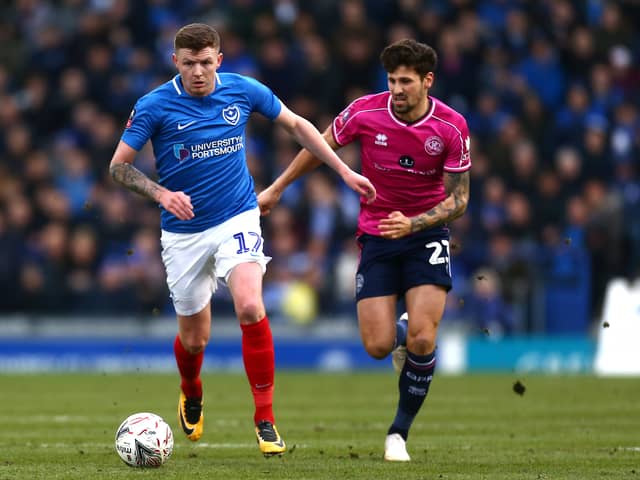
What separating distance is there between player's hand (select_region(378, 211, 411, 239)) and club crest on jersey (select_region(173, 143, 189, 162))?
4.44 ft

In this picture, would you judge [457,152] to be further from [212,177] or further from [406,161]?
[212,177]

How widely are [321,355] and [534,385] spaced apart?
16.3 feet

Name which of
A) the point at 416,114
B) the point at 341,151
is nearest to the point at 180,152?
the point at 416,114

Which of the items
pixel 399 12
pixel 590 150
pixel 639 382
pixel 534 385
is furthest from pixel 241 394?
pixel 399 12

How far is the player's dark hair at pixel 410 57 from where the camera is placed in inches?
353

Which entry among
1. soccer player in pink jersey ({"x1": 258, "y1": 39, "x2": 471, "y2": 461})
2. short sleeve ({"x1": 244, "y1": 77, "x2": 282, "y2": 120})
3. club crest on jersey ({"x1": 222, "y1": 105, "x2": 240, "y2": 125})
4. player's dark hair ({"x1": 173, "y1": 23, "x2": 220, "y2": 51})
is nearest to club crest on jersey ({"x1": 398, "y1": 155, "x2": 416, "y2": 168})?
soccer player in pink jersey ({"x1": 258, "y1": 39, "x2": 471, "y2": 461})

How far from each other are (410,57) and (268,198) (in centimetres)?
145

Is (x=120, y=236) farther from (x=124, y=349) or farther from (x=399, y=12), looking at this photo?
(x=399, y=12)

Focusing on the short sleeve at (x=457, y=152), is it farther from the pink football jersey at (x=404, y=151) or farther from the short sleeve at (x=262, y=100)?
the short sleeve at (x=262, y=100)

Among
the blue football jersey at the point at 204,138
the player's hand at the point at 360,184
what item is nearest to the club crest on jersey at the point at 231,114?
the blue football jersey at the point at 204,138

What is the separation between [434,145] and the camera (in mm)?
9242

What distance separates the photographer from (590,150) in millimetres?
20922

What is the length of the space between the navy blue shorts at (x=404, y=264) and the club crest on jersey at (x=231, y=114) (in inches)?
49.2

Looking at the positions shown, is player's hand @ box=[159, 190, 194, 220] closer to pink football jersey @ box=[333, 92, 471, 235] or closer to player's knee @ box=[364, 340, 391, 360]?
pink football jersey @ box=[333, 92, 471, 235]
